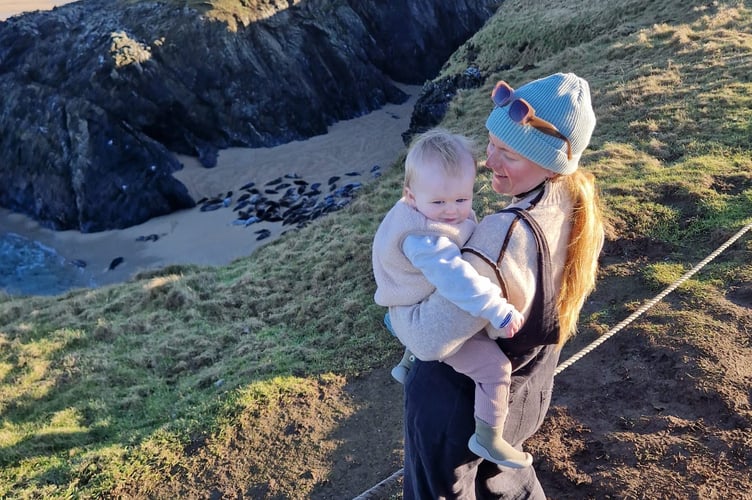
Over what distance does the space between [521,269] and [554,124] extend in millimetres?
587

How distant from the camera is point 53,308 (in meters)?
10.8

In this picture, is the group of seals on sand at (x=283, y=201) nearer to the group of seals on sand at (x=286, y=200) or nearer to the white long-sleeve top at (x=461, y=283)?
the group of seals on sand at (x=286, y=200)

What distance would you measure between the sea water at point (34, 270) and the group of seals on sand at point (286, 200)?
4.65m

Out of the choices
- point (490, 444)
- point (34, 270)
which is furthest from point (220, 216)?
point (490, 444)

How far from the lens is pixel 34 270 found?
1745 centimetres

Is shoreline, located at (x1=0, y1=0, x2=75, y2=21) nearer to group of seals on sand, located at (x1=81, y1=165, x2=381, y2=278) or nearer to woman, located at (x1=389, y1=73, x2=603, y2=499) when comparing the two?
group of seals on sand, located at (x1=81, y1=165, x2=381, y2=278)

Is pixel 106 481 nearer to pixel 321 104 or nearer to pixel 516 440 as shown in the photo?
pixel 516 440

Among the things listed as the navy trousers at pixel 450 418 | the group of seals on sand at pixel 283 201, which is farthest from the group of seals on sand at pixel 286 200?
the navy trousers at pixel 450 418

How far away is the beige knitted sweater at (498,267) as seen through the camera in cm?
216

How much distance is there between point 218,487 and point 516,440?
10.6 feet

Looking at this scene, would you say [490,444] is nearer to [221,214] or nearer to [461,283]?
[461,283]

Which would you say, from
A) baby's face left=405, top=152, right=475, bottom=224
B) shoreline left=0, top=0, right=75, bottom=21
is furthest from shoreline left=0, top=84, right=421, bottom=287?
shoreline left=0, top=0, right=75, bottom=21

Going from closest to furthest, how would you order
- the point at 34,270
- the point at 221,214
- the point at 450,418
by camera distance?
the point at 450,418, the point at 34,270, the point at 221,214

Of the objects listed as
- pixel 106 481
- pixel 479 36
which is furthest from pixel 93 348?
pixel 479 36
